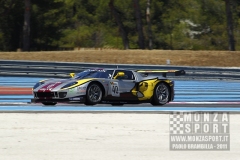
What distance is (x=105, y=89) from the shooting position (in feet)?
47.7

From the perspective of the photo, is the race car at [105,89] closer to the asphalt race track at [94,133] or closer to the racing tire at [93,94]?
the racing tire at [93,94]

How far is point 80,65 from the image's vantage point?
25578 millimetres

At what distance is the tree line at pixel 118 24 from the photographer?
138ft

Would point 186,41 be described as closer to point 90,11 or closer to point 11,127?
point 90,11

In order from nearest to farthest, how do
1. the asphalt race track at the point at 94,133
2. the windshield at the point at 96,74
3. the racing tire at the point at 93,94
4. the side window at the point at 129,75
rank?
the asphalt race track at the point at 94,133 → the racing tire at the point at 93,94 → the windshield at the point at 96,74 → the side window at the point at 129,75

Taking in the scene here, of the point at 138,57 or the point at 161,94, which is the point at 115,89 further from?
the point at 138,57

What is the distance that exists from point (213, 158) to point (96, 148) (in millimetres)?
1651

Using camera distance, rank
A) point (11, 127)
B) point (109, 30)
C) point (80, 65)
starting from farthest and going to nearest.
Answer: point (109, 30)
point (80, 65)
point (11, 127)

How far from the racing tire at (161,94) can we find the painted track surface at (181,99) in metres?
0.20

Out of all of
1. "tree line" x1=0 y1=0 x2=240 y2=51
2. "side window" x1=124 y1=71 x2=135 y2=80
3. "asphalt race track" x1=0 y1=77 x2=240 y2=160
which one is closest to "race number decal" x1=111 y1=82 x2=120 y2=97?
"asphalt race track" x1=0 y1=77 x2=240 y2=160

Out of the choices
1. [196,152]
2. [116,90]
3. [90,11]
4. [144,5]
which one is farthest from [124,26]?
[196,152]

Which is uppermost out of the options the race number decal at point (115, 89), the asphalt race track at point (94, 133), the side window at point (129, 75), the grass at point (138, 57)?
the grass at point (138, 57)

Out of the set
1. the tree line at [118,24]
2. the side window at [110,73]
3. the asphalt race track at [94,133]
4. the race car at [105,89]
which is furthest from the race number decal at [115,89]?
the tree line at [118,24]

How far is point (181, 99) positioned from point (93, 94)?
4213mm
